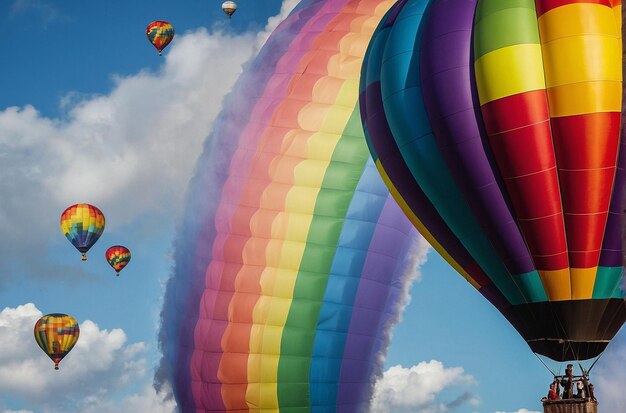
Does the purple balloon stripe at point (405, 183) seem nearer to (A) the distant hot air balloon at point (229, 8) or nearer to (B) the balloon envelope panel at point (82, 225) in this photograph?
(B) the balloon envelope panel at point (82, 225)

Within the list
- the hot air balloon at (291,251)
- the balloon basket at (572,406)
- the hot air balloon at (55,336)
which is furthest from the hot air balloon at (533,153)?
the hot air balloon at (55,336)

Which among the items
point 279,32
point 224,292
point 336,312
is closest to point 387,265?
point 336,312

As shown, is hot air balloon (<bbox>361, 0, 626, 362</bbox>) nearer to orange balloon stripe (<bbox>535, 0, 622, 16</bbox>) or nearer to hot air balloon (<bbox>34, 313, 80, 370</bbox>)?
orange balloon stripe (<bbox>535, 0, 622, 16</bbox>)

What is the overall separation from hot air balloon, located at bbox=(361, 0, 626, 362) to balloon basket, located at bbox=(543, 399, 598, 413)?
0.71 m

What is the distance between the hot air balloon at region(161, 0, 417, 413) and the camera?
2139cm

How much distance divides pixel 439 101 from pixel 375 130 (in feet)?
5.22

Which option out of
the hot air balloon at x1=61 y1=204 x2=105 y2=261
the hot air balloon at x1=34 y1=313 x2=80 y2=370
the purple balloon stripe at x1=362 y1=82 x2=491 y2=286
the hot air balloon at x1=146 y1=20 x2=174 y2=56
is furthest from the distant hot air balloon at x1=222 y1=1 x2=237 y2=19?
the purple balloon stripe at x1=362 y1=82 x2=491 y2=286

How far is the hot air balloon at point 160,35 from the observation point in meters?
40.0

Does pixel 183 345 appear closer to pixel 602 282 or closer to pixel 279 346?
pixel 279 346

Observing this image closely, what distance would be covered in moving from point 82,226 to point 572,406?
73.3ft

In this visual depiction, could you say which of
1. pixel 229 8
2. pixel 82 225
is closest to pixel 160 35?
pixel 229 8

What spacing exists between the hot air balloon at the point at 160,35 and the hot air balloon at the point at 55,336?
28.1ft

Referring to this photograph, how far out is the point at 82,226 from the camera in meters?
37.4

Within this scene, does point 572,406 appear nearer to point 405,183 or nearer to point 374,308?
point 405,183
